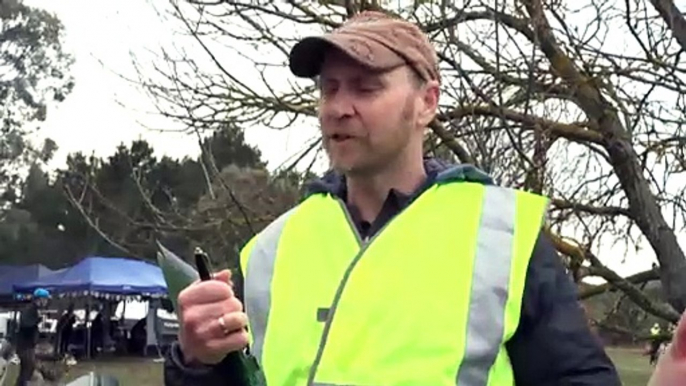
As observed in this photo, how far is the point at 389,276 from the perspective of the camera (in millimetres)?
2076

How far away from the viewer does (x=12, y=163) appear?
40.8m

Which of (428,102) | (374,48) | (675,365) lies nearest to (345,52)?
(374,48)

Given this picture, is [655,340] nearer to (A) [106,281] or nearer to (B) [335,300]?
(B) [335,300]

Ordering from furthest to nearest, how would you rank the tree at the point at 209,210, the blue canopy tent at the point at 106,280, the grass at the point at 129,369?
the blue canopy tent at the point at 106,280, the grass at the point at 129,369, the tree at the point at 209,210

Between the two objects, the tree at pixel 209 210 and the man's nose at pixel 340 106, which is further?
the tree at pixel 209 210

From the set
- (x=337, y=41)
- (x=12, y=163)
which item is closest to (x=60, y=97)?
(x=12, y=163)

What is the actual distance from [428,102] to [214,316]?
1.94 ft

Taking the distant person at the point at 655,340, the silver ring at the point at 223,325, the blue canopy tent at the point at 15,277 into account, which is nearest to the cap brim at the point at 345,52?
the silver ring at the point at 223,325

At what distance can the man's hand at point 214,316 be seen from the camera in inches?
76.5

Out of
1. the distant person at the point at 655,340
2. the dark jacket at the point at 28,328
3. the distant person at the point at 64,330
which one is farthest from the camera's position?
the distant person at the point at 64,330

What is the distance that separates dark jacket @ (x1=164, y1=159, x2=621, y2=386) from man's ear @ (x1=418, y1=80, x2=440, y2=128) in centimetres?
31

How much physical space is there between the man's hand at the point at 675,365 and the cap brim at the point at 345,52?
4.38 ft

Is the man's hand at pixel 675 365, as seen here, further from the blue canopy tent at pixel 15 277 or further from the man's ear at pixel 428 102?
the blue canopy tent at pixel 15 277

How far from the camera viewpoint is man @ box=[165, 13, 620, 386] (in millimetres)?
2021
